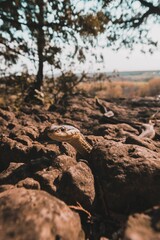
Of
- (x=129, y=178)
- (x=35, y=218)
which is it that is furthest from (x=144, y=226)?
(x=129, y=178)

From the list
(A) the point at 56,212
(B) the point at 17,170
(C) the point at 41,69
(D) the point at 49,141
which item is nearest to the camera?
(A) the point at 56,212

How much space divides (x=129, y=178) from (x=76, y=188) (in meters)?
0.45

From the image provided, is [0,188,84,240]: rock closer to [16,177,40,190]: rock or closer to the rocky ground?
the rocky ground

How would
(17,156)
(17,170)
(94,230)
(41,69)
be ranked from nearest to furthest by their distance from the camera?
(94,230)
(17,170)
(17,156)
(41,69)

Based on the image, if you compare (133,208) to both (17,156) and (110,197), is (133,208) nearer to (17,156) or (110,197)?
(110,197)

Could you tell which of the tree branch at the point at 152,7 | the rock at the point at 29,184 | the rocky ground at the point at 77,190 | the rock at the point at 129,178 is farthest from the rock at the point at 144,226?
the tree branch at the point at 152,7

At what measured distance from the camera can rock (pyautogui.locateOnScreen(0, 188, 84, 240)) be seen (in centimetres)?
165

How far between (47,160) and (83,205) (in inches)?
30.2

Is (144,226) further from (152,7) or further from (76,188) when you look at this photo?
(152,7)

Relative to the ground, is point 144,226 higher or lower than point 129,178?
higher

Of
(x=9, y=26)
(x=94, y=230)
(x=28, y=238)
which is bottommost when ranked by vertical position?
(x=94, y=230)

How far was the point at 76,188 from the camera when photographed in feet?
8.23

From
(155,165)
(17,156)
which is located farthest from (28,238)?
(17,156)

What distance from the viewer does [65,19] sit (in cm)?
689
